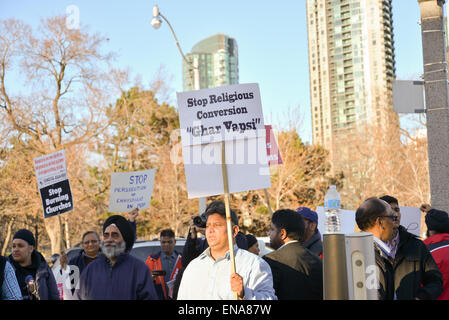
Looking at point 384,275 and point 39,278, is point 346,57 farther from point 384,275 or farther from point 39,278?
point 384,275

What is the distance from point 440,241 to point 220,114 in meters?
2.35

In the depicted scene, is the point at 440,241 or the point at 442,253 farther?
the point at 440,241

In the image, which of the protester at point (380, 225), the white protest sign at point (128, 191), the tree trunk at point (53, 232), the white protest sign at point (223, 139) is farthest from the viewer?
the tree trunk at point (53, 232)

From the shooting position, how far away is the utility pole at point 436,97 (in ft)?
24.7

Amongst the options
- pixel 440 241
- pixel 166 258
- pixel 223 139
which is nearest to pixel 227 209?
pixel 223 139

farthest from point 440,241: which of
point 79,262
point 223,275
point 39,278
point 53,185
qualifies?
point 53,185

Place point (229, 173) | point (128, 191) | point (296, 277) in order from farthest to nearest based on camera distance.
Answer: point (128, 191) < point (296, 277) < point (229, 173)

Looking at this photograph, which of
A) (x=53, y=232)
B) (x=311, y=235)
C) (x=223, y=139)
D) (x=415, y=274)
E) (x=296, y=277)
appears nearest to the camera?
(x=415, y=274)

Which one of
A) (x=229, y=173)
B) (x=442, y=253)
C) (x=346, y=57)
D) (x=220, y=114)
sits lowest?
(x=442, y=253)

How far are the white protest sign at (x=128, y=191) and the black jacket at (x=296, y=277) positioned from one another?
6375 mm

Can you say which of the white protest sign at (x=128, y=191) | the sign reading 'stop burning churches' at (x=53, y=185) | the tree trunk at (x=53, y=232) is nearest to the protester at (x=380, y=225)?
the sign reading 'stop burning churches' at (x=53, y=185)

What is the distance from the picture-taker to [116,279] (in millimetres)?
4656

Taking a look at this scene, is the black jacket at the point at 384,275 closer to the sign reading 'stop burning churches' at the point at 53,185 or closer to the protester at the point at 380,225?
the protester at the point at 380,225

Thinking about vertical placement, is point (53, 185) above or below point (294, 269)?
above
